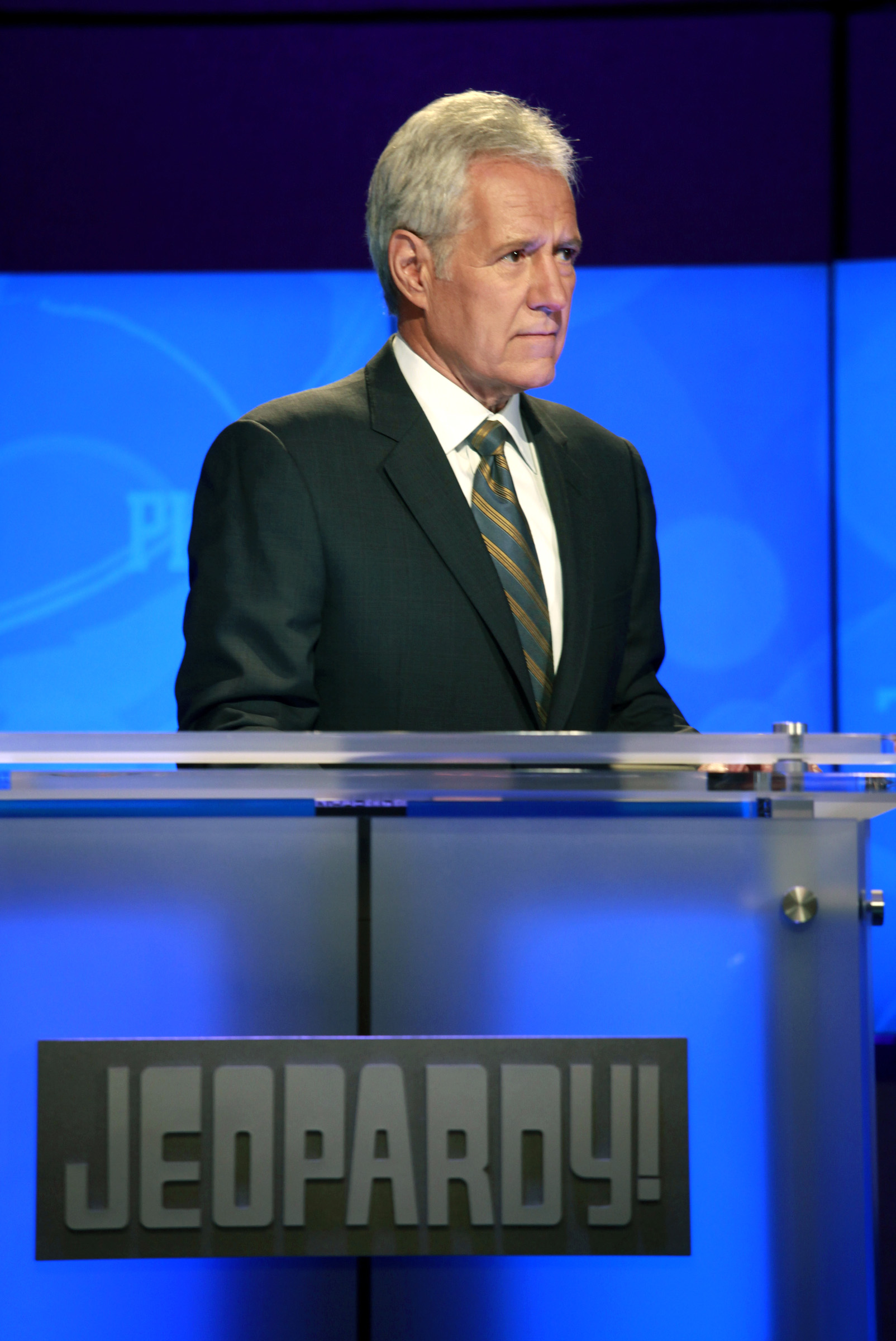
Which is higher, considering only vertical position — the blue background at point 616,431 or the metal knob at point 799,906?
the blue background at point 616,431

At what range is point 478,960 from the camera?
86cm

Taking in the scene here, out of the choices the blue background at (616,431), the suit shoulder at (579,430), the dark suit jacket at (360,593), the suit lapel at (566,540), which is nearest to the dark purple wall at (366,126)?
the blue background at (616,431)

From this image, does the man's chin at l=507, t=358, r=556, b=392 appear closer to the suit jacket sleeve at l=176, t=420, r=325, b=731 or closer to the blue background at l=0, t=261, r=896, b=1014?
the suit jacket sleeve at l=176, t=420, r=325, b=731

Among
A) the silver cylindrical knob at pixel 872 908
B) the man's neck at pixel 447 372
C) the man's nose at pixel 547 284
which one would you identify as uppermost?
the man's nose at pixel 547 284

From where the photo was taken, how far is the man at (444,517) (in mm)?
1370

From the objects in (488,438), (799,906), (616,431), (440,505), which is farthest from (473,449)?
(616,431)

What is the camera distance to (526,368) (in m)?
1.50

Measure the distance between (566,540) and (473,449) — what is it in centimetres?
15

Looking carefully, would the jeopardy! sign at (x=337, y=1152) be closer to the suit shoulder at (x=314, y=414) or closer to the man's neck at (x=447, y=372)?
the suit shoulder at (x=314, y=414)

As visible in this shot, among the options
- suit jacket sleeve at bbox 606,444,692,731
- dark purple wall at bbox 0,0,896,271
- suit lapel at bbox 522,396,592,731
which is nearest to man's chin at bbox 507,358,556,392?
suit lapel at bbox 522,396,592,731

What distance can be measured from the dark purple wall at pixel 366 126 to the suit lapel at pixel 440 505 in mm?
2575

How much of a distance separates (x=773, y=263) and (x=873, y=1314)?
11.4ft

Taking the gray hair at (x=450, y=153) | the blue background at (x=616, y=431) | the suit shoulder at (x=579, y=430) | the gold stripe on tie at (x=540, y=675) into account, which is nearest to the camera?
the gold stripe on tie at (x=540, y=675)

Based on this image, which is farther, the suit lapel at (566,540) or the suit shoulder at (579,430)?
the suit shoulder at (579,430)
